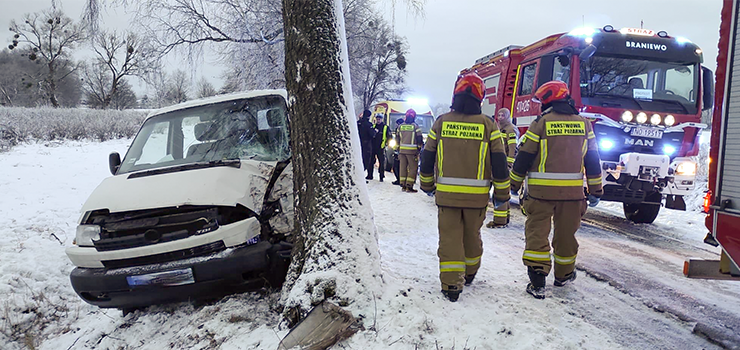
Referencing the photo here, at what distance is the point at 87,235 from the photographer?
3.58 meters

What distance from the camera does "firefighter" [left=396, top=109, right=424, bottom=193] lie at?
971 centimetres

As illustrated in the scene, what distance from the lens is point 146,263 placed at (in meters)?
3.50

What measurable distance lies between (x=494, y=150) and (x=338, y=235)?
1.47m

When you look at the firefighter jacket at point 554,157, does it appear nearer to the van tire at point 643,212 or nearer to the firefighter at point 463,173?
the firefighter at point 463,173

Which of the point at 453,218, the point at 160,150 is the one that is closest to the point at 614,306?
Answer: the point at 453,218

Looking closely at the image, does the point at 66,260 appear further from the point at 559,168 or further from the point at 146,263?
the point at 559,168

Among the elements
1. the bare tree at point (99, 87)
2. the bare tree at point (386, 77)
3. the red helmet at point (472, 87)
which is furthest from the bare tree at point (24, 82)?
the red helmet at point (472, 87)

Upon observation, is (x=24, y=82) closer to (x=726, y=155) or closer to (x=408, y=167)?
(x=408, y=167)

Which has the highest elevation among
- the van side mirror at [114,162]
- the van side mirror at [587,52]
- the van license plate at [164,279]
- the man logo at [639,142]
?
the van side mirror at [587,52]

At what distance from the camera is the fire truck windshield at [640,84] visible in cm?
670

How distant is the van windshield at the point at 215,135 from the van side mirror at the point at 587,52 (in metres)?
4.71

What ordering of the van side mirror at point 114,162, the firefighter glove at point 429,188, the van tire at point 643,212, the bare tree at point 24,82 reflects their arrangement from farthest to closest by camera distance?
the bare tree at point 24,82 → the van tire at point 643,212 → the van side mirror at point 114,162 → the firefighter glove at point 429,188

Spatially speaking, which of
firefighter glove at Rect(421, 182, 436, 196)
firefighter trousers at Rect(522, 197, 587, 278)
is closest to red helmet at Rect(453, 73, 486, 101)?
firefighter glove at Rect(421, 182, 436, 196)

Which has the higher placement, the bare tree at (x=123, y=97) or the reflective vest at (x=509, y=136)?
the bare tree at (x=123, y=97)
